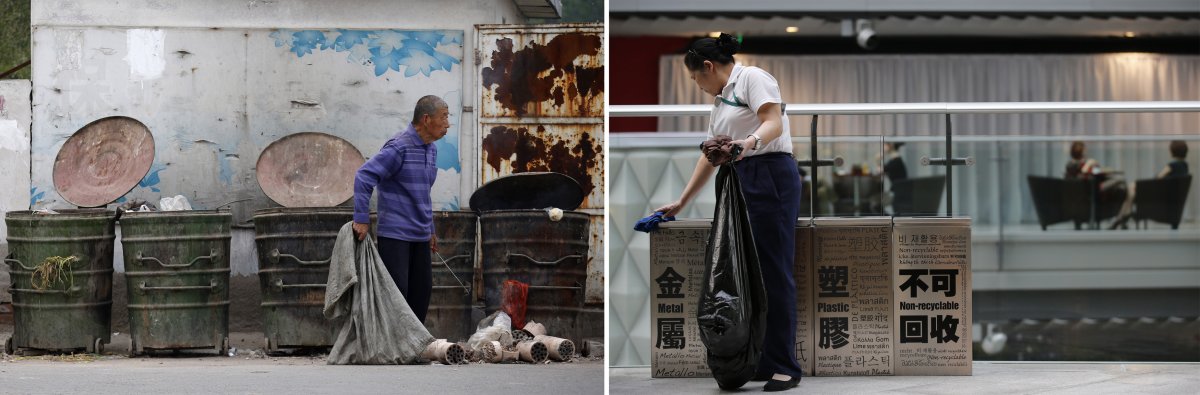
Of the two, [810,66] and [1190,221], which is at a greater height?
[810,66]

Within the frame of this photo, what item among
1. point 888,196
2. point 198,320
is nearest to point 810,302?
point 888,196

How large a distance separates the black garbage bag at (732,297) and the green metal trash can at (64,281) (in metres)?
3.60

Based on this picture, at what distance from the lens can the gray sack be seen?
644 centimetres

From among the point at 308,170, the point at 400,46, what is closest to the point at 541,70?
the point at 400,46

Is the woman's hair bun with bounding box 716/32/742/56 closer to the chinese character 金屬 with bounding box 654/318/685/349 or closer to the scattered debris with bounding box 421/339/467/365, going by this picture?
the chinese character 金屬 with bounding box 654/318/685/349

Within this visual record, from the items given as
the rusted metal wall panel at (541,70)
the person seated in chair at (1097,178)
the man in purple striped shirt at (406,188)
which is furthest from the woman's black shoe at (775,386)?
the person seated in chair at (1097,178)

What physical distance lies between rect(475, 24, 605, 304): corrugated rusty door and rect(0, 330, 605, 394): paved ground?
3.47ft

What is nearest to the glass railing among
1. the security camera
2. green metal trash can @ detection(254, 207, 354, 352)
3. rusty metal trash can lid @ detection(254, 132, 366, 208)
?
green metal trash can @ detection(254, 207, 354, 352)

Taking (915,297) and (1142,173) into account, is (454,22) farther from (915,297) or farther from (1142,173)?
(1142,173)

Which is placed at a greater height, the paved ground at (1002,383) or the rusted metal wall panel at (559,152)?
the rusted metal wall panel at (559,152)

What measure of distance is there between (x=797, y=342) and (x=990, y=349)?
12.5 ft

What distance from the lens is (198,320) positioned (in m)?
7.04

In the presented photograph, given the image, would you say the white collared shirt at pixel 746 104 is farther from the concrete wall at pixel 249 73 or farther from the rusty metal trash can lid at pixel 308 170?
the rusty metal trash can lid at pixel 308 170

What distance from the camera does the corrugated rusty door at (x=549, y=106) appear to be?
24.6ft
